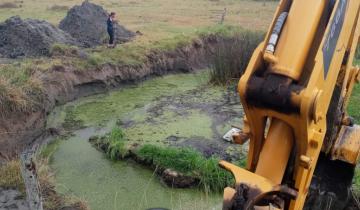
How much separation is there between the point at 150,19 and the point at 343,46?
51.8ft

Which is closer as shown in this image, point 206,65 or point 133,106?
point 133,106

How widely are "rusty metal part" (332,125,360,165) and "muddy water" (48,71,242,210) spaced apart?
2905mm

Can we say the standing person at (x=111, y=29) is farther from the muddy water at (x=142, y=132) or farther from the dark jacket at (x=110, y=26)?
the muddy water at (x=142, y=132)

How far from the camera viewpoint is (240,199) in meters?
2.39

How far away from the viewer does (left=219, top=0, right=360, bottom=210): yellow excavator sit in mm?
2389

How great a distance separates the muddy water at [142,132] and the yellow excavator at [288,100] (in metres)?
3.46

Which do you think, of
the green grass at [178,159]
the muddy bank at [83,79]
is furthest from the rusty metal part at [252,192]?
the muddy bank at [83,79]

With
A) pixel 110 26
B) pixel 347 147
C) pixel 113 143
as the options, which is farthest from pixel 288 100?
pixel 110 26

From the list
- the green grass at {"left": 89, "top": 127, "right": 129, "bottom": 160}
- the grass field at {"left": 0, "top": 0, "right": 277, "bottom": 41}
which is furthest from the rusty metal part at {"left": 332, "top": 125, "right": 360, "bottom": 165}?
the grass field at {"left": 0, "top": 0, "right": 277, "bottom": 41}

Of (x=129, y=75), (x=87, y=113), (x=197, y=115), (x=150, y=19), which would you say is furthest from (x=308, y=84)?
(x=150, y=19)

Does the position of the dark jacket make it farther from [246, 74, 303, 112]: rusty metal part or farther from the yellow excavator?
[246, 74, 303, 112]: rusty metal part

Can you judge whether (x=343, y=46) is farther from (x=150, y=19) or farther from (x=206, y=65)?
(x=150, y=19)

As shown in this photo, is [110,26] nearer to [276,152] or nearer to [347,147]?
[347,147]

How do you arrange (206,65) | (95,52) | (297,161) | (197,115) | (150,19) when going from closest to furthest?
(297,161), (197,115), (95,52), (206,65), (150,19)
